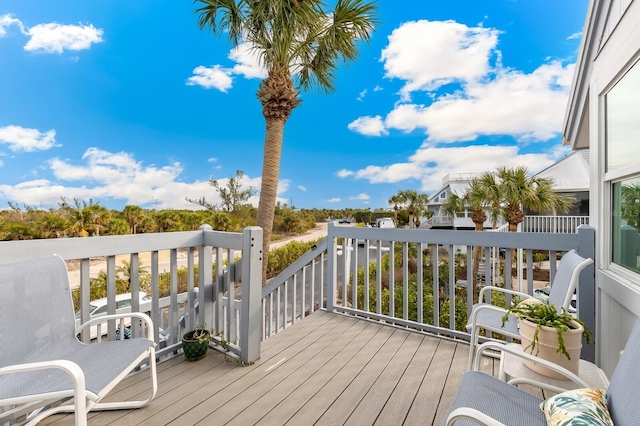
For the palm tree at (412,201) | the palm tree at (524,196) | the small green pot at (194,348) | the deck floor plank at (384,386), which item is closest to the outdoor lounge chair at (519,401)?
the deck floor plank at (384,386)

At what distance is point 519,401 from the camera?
3.86 ft

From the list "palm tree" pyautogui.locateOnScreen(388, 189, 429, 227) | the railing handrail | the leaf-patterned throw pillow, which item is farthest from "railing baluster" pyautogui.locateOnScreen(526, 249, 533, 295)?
"palm tree" pyautogui.locateOnScreen(388, 189, 429, 227)

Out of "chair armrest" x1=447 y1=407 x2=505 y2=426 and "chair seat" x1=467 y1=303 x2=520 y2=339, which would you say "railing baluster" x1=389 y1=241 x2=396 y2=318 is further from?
"chair armrest" x1=447 y1=407 x2=505 y2=426

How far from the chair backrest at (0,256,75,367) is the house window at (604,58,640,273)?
3271 mm

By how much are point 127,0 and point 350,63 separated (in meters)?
11.1

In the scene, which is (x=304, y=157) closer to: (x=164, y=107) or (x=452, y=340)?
(x=164, y=107)

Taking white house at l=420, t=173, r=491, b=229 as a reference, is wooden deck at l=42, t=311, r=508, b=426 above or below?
below

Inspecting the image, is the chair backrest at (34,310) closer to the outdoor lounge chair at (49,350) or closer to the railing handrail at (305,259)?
the outdoor lounge chair at (49,350)

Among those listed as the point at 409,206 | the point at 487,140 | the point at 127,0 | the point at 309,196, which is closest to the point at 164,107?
the point at 127,0

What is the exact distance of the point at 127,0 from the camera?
1124cm

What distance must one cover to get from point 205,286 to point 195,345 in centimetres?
49

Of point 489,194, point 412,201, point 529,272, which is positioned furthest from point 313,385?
point 412,201

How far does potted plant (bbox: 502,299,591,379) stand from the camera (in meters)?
1.31

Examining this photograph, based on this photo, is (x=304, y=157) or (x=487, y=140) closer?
(x=304, y=157)
